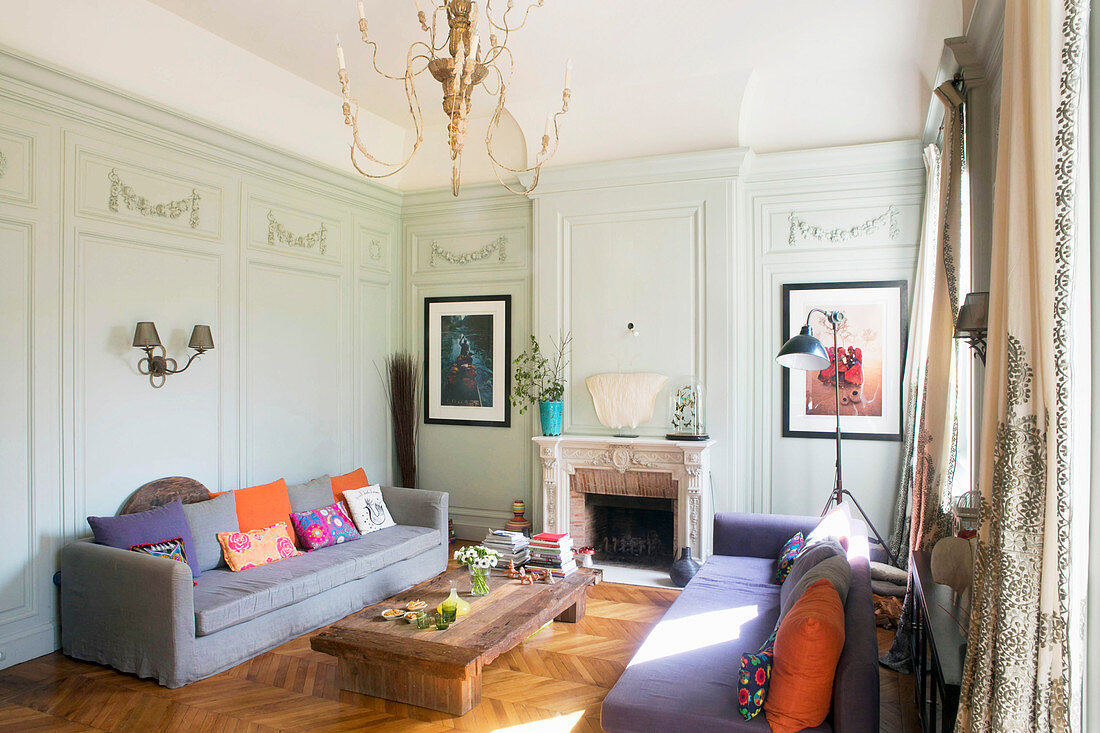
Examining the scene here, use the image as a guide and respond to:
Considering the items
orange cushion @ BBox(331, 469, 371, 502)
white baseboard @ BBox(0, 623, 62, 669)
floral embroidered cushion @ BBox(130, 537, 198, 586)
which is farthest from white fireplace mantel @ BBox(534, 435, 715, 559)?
white baseboard @ BBox(0, 623, 62, 669)

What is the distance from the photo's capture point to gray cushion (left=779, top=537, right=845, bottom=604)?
314cm

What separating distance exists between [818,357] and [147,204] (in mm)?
4340

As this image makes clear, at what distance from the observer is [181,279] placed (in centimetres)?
461

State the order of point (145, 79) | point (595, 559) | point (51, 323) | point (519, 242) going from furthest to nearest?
1. point (519, 242)
2. point (595, 559)
3. point (145, 79)
4. point (51, 323)

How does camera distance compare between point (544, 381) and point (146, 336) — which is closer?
point (146, 336)

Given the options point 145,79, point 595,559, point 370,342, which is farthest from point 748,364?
point 145,79

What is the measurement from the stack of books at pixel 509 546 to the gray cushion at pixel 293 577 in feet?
2.33

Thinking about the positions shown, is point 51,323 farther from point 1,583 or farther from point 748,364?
point 748,364

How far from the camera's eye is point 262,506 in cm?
471

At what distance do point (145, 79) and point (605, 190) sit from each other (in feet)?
11.0

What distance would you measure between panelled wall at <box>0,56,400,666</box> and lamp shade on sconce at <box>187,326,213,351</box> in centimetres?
15

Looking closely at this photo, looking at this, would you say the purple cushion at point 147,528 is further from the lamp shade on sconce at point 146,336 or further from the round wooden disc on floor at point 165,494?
the lamp shade on sconce at point 146,336

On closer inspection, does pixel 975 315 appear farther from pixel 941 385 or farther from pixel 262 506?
pixel 262 506

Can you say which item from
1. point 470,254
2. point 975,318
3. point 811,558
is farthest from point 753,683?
point 470,254
